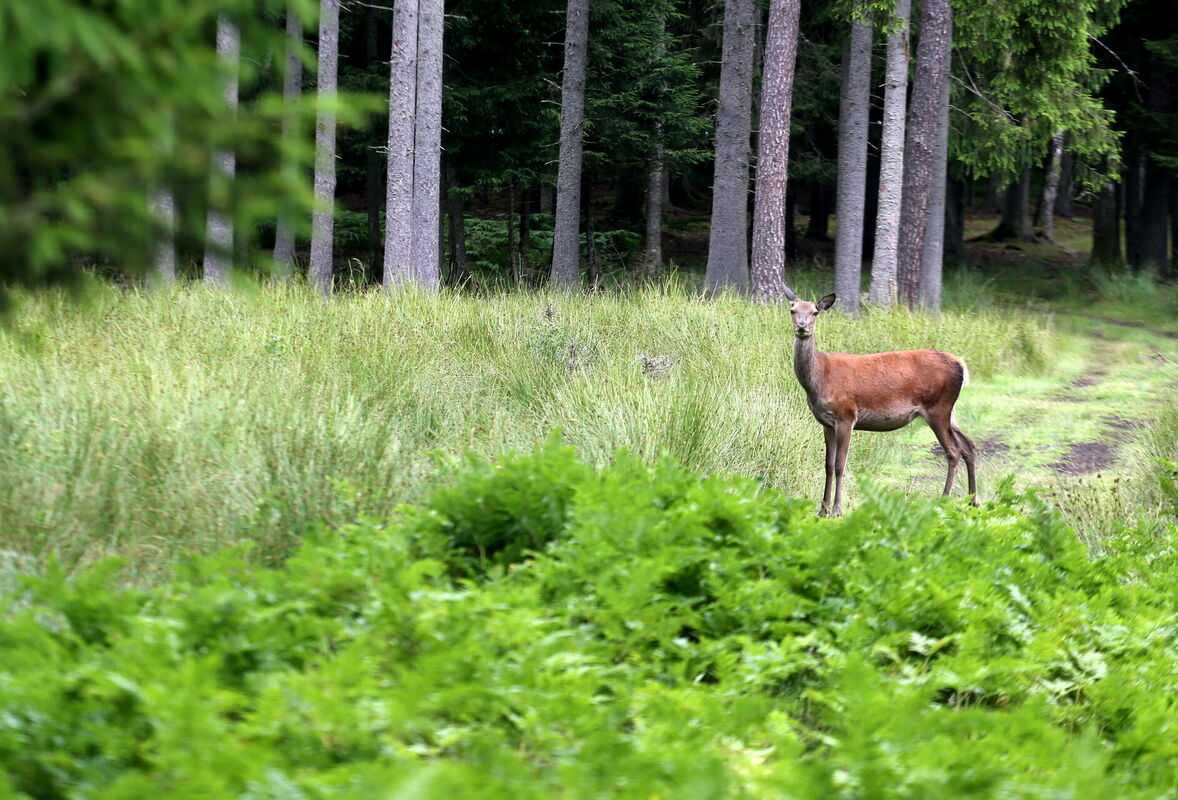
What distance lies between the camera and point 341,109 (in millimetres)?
3080

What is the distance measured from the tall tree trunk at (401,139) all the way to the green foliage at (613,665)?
13145 millimetres

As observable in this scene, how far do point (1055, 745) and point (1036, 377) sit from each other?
14024 mm

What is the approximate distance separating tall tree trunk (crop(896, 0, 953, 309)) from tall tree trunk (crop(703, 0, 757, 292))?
118 inches

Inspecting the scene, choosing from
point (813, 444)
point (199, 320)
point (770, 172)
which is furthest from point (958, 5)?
point (199, 320)

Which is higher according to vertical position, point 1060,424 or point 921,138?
point 921,138

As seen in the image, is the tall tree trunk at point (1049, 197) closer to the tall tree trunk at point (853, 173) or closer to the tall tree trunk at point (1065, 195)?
the tall tree trunk at point (1065, 195)

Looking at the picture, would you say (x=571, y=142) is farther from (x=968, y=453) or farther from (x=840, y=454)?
(x=840, y=454)

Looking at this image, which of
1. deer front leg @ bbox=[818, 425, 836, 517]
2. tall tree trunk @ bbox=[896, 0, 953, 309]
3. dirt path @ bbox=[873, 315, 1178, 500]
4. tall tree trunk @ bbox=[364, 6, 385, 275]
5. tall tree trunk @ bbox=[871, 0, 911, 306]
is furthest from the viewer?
tall tree trunk @ bbox=[364, 6, 385, 275]

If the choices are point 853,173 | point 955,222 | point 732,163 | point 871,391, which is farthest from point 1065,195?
point 871,391

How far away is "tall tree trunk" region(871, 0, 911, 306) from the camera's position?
19.0m

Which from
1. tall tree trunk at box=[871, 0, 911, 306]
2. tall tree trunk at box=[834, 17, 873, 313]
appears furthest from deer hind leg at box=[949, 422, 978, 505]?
tall tree trunk at box=[834, 17, 873, 313]

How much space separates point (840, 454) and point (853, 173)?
13343 millimetres

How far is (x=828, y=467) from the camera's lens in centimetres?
897

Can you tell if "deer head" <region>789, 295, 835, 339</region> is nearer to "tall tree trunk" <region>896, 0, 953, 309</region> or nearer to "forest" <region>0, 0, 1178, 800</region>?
"forest" <region>0, 0, 1178, 800</region>
